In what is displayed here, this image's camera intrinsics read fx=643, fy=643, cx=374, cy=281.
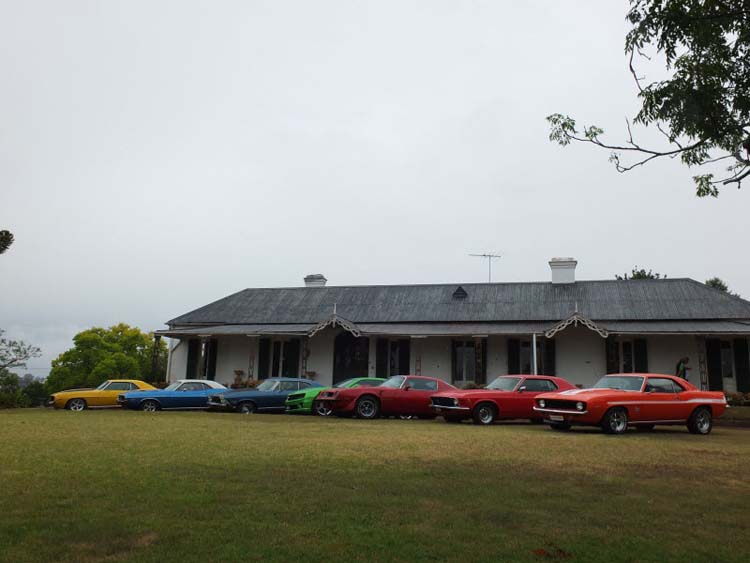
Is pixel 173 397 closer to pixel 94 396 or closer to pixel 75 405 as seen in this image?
pixel 94 396

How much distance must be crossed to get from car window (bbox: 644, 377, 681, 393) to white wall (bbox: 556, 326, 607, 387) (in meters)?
11.6

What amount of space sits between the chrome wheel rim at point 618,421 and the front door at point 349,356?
15803 millimetres

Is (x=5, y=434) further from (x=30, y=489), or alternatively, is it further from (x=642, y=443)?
(x=642, y=443)

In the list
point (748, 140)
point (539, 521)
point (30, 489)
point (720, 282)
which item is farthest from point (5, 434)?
point (720, 282)

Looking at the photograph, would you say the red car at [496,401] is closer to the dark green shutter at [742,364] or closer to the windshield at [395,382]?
the windshield at [395,382]

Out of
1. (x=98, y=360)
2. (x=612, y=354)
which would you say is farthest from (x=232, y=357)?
(x=98, y=360)

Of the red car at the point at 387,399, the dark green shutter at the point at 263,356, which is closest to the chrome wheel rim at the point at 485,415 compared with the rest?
the red car at the point at 387,399

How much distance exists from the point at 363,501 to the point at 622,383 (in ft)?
33.6

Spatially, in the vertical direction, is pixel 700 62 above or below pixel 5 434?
above

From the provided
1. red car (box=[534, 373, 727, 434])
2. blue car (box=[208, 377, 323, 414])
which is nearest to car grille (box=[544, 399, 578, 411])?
red car (box=[534, 373, 727, 434])

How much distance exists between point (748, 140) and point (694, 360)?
1900 cm

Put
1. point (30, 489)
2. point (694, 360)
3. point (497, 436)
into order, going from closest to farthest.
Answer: point (30, 489) < point (497, 436) < point (694, 360)

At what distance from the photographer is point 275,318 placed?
105 ft

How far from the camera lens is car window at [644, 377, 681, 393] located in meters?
14.3
